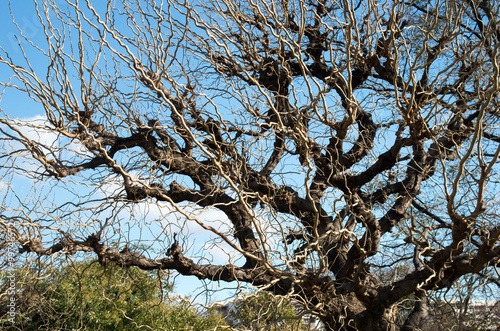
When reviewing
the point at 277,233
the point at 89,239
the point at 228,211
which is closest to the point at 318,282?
the point at 277,233

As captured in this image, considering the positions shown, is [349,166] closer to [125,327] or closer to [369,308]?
[369,308]

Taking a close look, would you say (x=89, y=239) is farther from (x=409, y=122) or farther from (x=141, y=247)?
(x=409, y=122)

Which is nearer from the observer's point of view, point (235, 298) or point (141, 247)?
point (235, 298)

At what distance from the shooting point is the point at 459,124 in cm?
459

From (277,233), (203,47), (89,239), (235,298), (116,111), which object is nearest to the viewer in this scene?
(235,298)

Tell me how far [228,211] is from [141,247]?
3.59 feet

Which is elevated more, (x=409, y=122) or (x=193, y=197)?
(x=409, y=122)

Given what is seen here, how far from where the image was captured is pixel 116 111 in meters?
4.52

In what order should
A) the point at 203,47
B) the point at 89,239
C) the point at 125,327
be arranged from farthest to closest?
the point at 125,327 < the point at 203,47 < the point at 89,239

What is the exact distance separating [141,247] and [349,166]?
2.41 meters

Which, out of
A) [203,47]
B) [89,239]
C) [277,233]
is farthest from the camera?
[203,47]

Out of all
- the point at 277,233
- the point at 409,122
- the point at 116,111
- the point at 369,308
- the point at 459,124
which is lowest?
the point at 369,308

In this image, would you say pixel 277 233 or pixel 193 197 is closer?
pixel 277 233

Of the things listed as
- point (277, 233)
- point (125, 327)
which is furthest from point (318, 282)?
point (125, 327)
